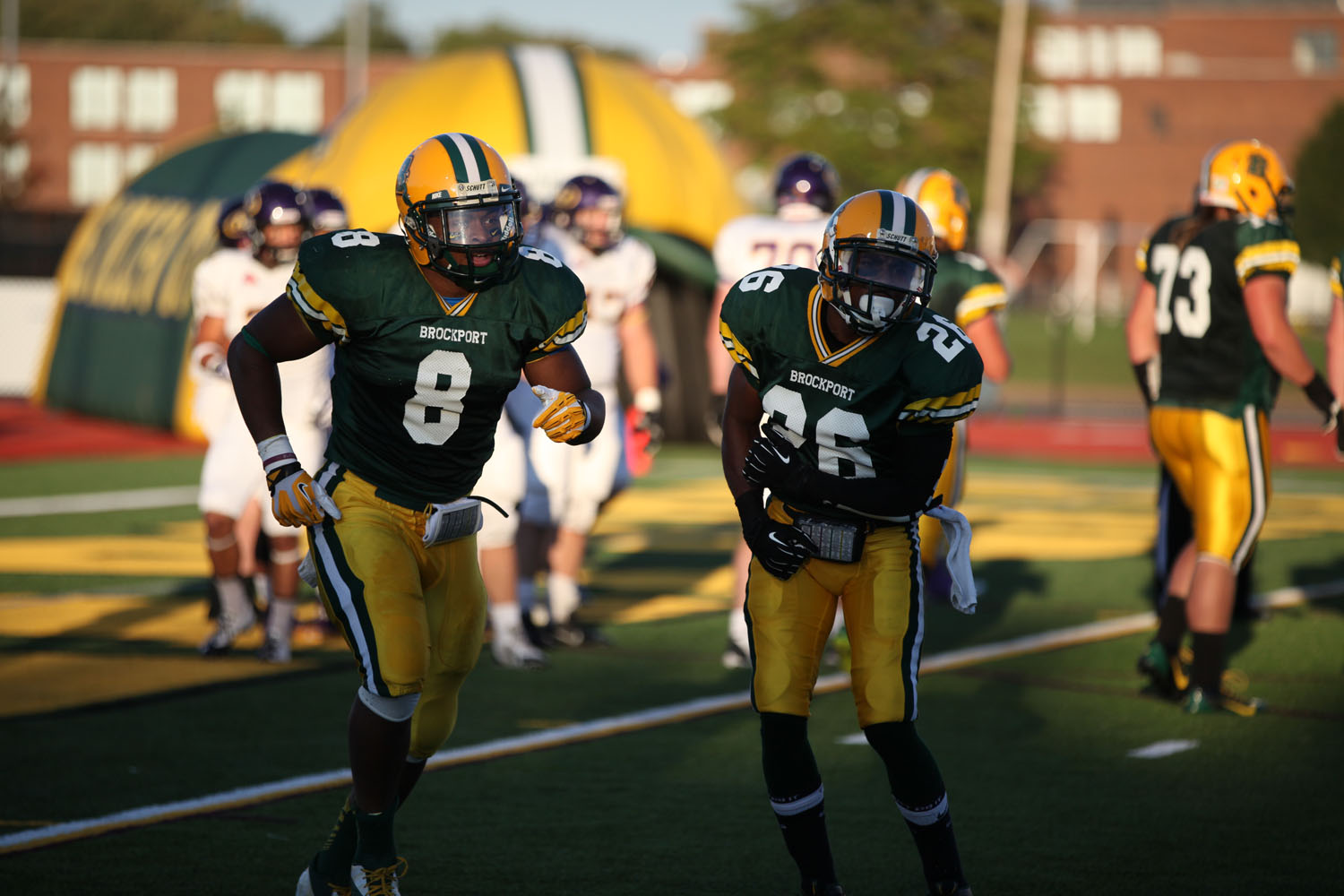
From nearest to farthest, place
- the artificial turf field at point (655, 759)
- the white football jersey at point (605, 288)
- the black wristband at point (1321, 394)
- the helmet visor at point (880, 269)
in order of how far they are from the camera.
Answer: the helmet visor at point (880, 269), the artificial turf field at point (655, 759), the black wristband at point (1321, 394), the white football jersey at point (605, 288)

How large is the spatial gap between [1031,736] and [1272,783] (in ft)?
2.93

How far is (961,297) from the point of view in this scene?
7.06 meters

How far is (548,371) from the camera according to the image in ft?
Result: 14.0

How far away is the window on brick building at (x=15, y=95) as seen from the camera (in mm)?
43344

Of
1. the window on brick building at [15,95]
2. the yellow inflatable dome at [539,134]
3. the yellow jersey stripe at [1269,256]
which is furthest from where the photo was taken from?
the window on brick building at [15,95]

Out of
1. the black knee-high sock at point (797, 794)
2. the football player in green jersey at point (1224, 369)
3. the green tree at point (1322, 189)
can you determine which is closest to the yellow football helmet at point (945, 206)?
the football player in green jersey at point (1224, 369)

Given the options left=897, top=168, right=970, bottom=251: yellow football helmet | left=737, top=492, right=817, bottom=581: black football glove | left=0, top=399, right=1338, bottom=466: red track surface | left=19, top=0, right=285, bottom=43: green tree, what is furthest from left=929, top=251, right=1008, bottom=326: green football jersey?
left=19, top=0, right=285, bottom=43: green tree

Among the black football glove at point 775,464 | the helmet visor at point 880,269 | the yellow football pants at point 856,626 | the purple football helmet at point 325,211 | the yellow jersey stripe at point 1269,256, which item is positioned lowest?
the yellow football pants at point 856,626

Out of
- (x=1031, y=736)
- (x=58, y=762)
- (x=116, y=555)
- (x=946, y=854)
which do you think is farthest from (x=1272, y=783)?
(x=116, y=555)

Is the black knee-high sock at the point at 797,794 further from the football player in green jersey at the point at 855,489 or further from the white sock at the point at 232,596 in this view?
the white sock at the point at 232,596

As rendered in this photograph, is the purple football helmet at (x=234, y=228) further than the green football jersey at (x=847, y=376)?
Yes

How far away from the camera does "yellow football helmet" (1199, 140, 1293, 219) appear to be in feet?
20.3

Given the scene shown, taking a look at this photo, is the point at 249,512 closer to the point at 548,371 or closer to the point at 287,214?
the point at 287,214

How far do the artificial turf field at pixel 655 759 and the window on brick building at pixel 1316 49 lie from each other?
63.8m
